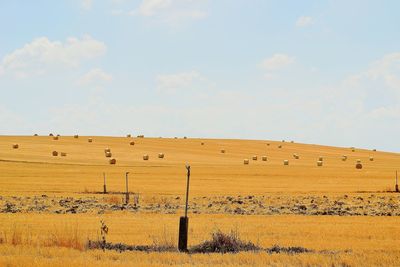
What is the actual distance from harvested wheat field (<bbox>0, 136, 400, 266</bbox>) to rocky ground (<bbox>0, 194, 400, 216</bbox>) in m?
0.05

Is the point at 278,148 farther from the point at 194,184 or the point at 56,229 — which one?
the point at 56,229

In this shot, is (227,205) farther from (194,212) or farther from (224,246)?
(224,246)

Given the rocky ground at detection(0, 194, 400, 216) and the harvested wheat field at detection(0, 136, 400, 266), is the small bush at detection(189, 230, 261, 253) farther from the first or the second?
the rocky ground at detection(0, 194, 400, 216)

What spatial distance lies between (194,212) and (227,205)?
3879 millimetres

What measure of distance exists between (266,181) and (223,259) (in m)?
36.0

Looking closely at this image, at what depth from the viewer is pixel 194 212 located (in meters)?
31.2

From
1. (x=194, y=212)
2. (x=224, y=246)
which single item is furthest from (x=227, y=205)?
(x=224, y=246)

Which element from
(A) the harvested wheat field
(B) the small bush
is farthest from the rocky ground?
(B) the small bush

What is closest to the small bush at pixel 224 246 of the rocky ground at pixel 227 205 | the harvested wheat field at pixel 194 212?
the harvested wheat field at pixel 194 212

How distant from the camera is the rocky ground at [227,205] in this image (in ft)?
104

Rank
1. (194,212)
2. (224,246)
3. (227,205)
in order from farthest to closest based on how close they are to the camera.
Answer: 1. (227,205)
2. (194,212)
3. (224,246)

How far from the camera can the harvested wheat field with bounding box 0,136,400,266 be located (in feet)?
60.7

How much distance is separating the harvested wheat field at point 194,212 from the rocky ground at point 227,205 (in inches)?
2.0

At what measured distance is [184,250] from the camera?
63.9 ft
